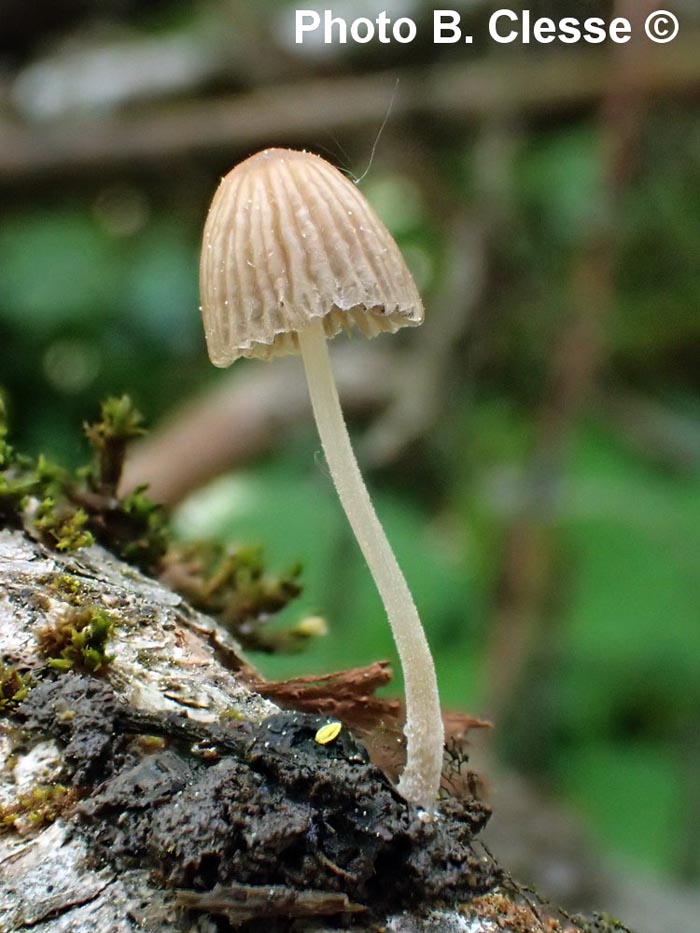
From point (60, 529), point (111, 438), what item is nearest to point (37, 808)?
point (60, 529)

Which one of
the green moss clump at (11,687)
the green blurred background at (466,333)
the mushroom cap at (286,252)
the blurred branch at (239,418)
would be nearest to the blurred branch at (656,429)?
the green blurred background at (466,333)

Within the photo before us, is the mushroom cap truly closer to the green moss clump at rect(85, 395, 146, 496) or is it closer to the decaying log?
the green moss clump at rect(85, 395, 146, 496)

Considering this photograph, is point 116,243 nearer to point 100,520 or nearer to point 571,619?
point 571,619

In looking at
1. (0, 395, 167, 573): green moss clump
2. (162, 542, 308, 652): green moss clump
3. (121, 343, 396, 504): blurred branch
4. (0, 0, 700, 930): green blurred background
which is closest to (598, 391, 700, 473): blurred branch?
(0, 0, 700, 930): green blurred background

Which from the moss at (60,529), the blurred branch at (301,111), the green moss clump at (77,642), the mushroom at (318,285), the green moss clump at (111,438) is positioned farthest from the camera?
the blurred branch at (301,111)

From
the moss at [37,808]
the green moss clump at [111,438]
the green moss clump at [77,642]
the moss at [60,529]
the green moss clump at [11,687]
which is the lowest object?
the moss at [37,808]

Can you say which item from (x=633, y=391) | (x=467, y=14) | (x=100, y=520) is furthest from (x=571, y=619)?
(x=467, y=14)

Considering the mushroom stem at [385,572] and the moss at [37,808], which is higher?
the mushroom stem at [385,572]

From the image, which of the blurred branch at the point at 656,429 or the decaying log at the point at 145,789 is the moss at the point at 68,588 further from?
the blurred branch at the point at 656,429
